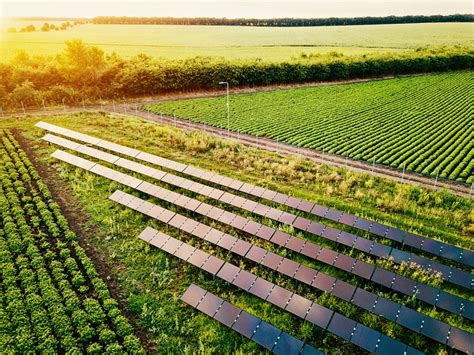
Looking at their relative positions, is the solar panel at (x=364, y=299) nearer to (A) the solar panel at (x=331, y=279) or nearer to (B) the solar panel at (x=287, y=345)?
(A) the solar panel at (x=331, y=279)

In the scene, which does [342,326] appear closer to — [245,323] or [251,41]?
[245,323]

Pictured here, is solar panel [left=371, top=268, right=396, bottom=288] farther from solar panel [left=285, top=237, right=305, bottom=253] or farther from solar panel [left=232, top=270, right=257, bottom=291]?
solar panel [left=232, top=270, right=257, bottom=291]

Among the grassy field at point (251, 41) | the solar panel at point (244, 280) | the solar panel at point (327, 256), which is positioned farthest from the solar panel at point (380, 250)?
the grassy field at point (251, 41)

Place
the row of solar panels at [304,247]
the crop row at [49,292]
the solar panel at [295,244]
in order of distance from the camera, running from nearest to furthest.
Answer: the crop row at [49,292] → the row of solar panels at [304,247] → the solar panel at [295,244]

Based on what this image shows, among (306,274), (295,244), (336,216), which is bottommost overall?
(306,274)

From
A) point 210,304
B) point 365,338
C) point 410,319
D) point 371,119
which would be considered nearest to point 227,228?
point 210,304

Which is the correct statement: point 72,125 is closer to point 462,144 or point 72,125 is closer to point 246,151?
point 246,151
